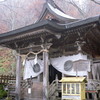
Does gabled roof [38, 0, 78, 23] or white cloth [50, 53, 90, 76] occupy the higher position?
gabled roof [38, 0, 78, 23]

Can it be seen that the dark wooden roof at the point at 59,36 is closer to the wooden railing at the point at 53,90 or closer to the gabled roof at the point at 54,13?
the gabled roof at the point at 54,13

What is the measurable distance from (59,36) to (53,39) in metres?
0.72

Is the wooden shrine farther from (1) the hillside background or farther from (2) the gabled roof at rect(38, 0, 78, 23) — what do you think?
(1) the hillside background

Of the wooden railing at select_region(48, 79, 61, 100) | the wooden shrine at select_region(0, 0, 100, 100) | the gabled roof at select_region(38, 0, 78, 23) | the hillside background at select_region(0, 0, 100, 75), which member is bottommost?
the wooden railing at select_region(48, 79, 61, 100)

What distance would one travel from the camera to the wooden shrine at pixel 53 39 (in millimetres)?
8914

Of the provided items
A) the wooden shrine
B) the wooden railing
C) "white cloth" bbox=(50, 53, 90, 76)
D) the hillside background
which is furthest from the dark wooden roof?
the hillside background

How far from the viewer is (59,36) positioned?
391 inches

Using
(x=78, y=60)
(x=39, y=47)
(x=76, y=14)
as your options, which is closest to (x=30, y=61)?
(x=39, y=47)

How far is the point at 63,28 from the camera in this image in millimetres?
9328

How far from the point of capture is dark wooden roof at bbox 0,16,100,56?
8789mm

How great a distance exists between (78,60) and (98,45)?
7.86ft

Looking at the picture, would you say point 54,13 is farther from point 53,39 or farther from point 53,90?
point 53,90

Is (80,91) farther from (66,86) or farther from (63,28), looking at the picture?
(63,28)

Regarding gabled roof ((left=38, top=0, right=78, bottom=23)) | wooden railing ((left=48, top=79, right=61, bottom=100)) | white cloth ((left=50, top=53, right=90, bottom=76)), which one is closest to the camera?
wooden railing ((left=48, top=79, right=61, bottom=100))
